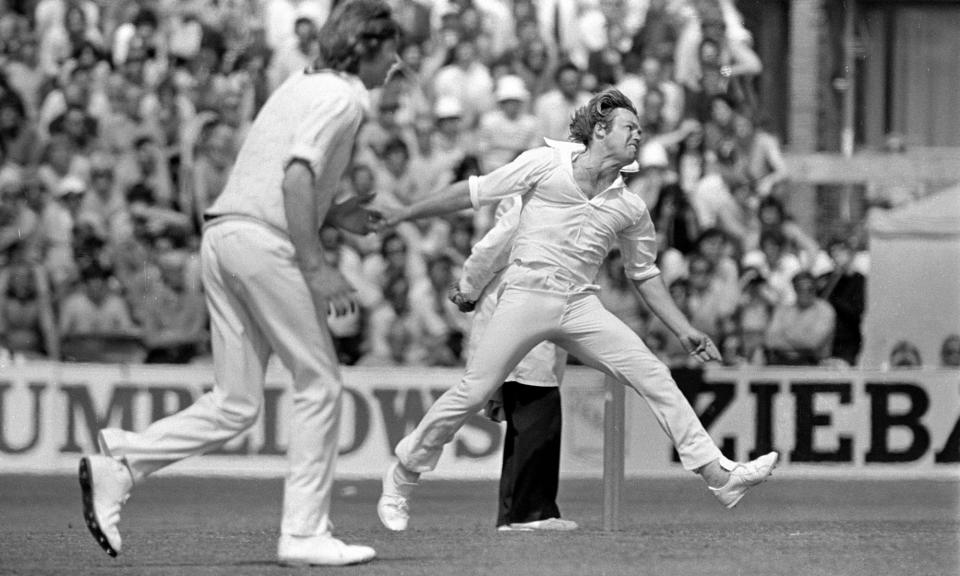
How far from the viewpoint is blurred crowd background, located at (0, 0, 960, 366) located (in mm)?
17500

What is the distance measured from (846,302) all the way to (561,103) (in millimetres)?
3237

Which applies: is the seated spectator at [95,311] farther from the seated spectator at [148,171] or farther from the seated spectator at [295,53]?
the seated spectator at [295,53]

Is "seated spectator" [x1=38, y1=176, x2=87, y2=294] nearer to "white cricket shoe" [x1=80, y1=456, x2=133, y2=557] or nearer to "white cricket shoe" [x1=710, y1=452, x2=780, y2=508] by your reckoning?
"white cricket shoe" [x1=710, y1=452, x2=780, y2=508]

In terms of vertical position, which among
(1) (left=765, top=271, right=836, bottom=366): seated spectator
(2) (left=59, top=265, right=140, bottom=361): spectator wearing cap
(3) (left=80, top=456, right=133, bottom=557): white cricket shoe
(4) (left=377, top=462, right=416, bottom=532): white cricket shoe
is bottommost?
(1) (left=765, top=271, right=836, bottom=366): seated spectator

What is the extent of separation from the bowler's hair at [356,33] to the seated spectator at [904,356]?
10877 millimetres

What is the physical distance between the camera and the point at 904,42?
25.3 metres

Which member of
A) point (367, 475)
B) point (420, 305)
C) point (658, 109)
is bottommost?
point (367, 475)

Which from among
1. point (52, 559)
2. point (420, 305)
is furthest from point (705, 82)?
point (52, 559)

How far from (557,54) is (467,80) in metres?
1.23

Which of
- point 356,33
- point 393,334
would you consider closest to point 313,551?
point 356,33

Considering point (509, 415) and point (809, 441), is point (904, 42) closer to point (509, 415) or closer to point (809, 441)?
point (809, 441)

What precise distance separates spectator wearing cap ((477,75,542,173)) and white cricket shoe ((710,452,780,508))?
914cm

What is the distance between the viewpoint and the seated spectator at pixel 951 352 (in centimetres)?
1797

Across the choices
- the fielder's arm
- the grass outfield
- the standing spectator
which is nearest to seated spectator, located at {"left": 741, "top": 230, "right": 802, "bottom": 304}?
the standing spectator
